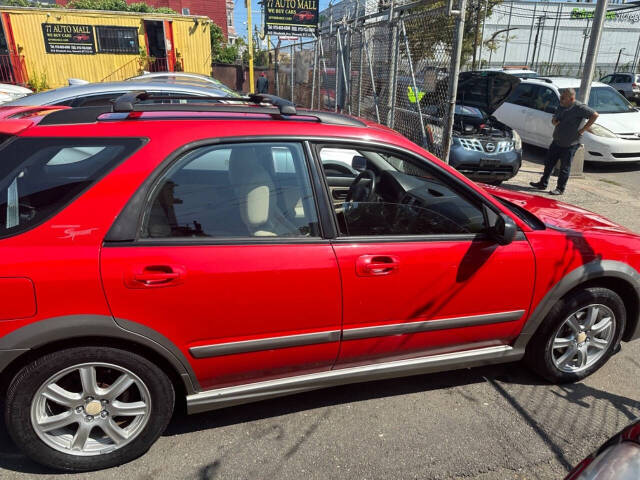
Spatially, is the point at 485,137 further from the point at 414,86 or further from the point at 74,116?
the point at 74,116

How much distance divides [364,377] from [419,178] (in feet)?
4.12

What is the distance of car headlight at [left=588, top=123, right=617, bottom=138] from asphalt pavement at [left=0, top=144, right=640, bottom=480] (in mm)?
7564

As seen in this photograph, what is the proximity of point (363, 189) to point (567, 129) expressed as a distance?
19.6ft

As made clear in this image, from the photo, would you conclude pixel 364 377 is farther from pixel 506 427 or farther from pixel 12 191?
pixel 12 191

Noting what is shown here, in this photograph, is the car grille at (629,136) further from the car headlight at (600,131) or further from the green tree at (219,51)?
the green tree at (219,51)

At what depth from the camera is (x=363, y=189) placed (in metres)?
2.99

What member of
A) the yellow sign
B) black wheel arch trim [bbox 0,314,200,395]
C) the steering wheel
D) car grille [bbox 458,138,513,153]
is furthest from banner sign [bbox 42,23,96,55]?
black wheel arch trim [bbox 0,314,200,395]

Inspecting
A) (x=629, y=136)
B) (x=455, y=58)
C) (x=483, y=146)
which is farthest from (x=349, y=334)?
(x=629, y=136)

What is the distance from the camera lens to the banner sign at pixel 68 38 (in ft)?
59.7

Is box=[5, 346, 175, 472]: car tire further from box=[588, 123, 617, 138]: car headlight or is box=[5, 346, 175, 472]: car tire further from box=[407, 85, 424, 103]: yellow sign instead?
box=[588, 123, 617, 138]: car headlight

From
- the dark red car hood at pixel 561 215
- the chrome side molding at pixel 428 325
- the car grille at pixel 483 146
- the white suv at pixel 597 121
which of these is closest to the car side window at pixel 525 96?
the white suv at pixel 597 121

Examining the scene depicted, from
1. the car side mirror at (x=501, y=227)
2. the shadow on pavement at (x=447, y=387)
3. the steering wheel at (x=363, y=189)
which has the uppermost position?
the steering wheel at (x=363, y=189)

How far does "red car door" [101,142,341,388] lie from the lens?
2.13 m

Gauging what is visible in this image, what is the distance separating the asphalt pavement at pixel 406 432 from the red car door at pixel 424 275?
15.5 inches
